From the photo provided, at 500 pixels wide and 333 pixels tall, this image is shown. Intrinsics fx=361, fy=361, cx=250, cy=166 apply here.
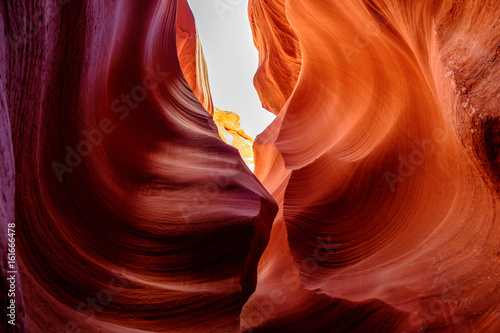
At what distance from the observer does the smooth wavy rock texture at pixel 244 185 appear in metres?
2.34

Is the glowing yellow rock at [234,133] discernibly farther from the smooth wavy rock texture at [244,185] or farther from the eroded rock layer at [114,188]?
the eroded rock layer at [114,188]

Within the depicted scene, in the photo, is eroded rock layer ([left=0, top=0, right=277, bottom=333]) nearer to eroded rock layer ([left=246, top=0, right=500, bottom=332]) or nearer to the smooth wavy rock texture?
the smooth wavy rock texture

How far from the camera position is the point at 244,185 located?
14.1ft

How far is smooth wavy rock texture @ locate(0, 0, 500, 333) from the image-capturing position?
7.68 ft

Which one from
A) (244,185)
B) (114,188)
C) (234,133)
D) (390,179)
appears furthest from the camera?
(234,133)

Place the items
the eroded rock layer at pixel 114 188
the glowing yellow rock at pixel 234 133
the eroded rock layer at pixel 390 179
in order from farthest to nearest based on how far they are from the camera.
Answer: the glowing yellow rock at pixel 234 133
the eroded rock layer at pixel 390 179
the eroded rock layer at pixel 114 188

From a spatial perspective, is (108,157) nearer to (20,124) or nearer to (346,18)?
(20,124)

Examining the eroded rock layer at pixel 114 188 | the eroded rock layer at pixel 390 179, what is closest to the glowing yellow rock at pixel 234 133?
the eroded rock layer at pixel 390 179

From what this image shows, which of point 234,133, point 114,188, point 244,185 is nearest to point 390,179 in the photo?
point 244,185

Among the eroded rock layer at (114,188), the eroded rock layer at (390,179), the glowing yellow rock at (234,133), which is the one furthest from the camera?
the glowing yellow rock at (234,133)

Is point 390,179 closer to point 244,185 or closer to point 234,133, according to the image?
point 244,185

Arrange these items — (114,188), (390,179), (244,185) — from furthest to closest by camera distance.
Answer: (390,179) < (244,185) < (114,188)

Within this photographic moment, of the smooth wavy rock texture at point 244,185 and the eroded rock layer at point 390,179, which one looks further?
the eroded rock layer at point 390,179

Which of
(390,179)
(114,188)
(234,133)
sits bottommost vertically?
(390,179)
